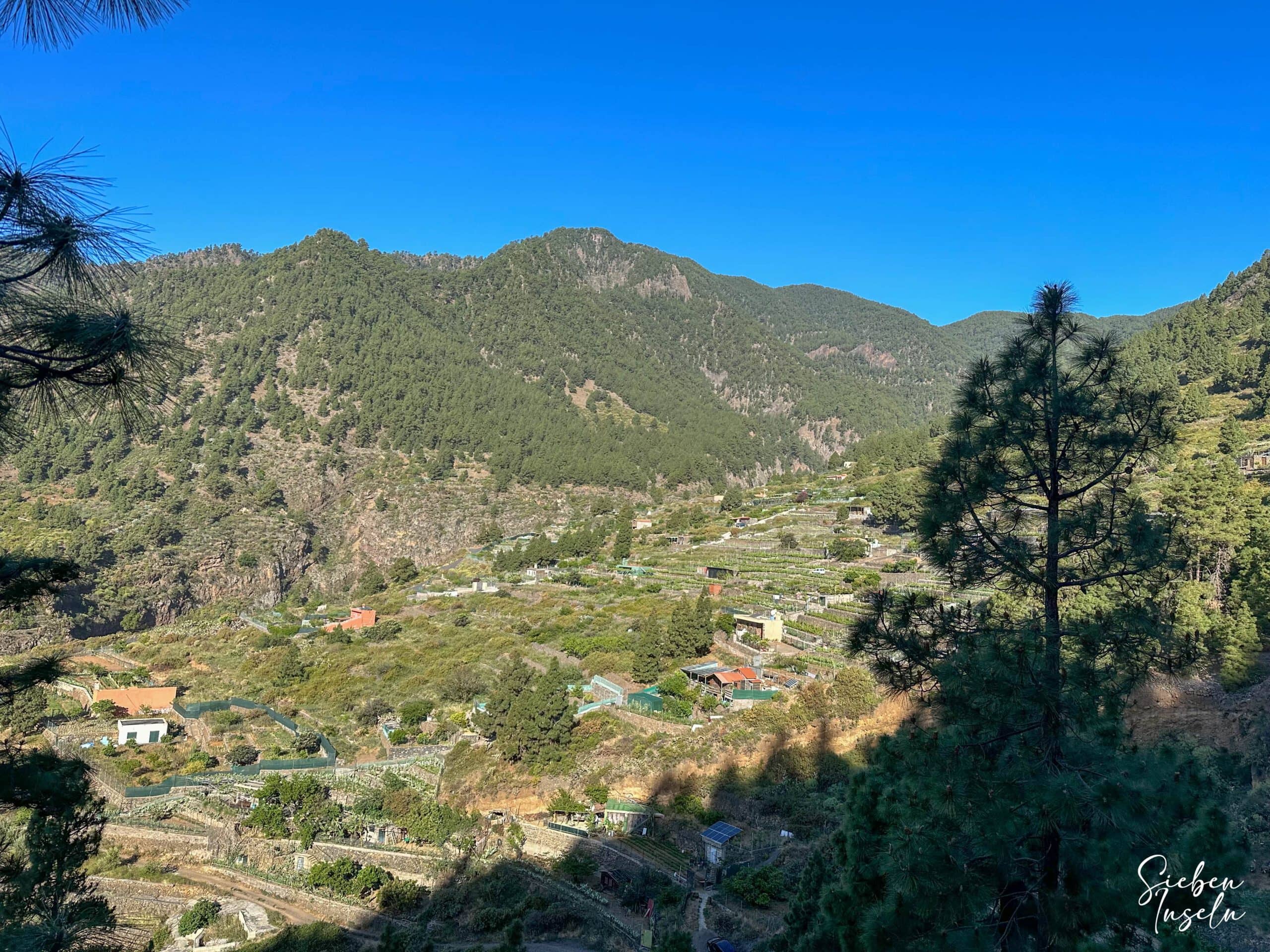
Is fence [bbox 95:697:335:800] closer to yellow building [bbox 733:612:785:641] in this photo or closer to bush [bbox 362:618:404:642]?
bush [bbox 362:618:404:642]

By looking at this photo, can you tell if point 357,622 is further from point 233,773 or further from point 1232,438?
point 1232,438

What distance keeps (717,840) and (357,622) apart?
3481cm

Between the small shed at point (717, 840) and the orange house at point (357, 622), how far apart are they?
31.8 m

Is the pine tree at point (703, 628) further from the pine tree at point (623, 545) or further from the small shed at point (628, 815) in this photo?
the pine tree at point (623, 545)

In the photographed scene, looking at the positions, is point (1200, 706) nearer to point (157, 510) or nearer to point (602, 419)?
point (157, 510)

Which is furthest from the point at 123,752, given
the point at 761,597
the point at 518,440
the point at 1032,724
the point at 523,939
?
the point at 518,440

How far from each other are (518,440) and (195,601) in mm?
42154

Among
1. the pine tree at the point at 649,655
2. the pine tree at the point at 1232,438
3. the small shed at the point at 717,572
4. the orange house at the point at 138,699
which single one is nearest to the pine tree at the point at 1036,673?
the pine tree at the point at 649,655

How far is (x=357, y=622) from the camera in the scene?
44719mm

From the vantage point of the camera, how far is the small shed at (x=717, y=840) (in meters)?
15.9

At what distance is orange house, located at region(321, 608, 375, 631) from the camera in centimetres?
4419

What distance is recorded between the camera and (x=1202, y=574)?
78.2 ft

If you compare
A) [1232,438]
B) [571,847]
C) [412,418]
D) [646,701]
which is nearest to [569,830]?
[571,847]

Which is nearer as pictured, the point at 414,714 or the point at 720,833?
the point at 720,833
